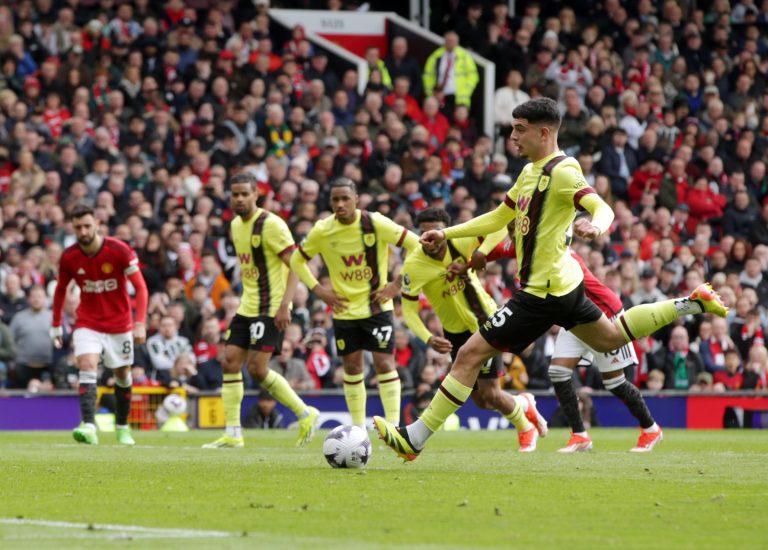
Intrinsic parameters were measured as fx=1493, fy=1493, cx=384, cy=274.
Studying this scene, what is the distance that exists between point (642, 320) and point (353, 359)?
465 cm

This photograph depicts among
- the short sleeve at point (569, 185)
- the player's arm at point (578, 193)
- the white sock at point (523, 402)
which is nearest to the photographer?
the player's arm at point (578, 193)

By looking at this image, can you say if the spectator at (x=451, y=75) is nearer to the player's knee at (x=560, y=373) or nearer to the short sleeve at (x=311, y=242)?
the short sleeve at (x=311, y=242)

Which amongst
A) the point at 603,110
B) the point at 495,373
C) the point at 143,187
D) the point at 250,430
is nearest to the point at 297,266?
the point at 495,373

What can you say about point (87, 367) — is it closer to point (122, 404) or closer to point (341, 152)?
point (122, 404)

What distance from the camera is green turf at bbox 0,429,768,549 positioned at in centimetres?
694

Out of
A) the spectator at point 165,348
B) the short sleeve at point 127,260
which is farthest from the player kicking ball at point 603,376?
the spectator at point 165,348

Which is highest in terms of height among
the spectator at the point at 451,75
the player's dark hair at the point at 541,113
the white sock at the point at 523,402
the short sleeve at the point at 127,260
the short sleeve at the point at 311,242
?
the spectator at the point at 451,75

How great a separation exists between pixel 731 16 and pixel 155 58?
13.3 meters

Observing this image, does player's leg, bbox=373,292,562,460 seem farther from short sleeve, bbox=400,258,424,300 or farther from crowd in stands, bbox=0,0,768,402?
crowd in stands, bbox=0,0,768,402

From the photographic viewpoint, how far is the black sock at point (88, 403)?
51.5 ft

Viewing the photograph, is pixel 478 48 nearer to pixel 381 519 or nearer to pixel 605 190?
pixel 605 190

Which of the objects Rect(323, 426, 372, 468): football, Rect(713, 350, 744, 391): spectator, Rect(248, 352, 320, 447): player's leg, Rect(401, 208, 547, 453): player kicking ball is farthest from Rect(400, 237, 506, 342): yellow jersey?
Rect(713, 350, 744, 391): spectator

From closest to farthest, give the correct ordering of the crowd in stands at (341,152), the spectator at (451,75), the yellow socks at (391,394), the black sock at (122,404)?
the yellow socks at (391,394), the black sock at (122,404), the crowd in stands at (341,152), the spectator at (451,75)

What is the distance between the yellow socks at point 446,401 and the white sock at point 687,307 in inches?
75.3
